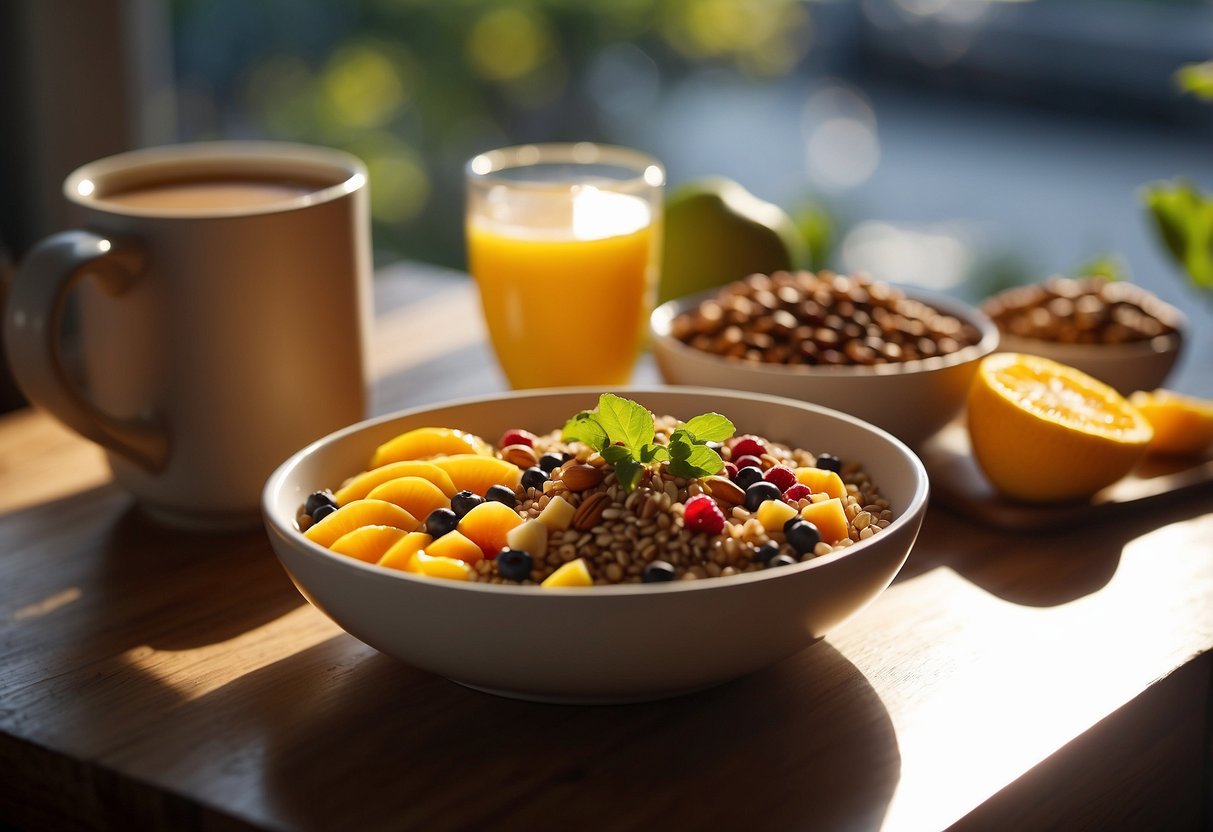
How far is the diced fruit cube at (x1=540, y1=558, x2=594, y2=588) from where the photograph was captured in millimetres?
701

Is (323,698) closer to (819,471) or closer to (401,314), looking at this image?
(819,471)

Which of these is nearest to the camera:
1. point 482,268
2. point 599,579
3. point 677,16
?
point 599,579

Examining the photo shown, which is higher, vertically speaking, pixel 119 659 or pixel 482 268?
pixel 482 268

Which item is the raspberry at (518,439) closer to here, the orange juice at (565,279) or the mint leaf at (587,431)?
the mint leaf at (587,431)

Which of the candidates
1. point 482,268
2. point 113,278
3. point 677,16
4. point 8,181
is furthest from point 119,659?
point 677,16

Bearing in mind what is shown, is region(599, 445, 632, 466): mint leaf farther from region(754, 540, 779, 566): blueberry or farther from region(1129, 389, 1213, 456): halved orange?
region(1129, 389, 1213, 456): halved orange

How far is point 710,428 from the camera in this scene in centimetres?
82

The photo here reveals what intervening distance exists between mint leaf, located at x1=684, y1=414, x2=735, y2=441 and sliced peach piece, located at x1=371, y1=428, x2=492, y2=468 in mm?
178

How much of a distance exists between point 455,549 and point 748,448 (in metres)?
0.23

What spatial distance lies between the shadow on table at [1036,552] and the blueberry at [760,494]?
0.19 metres

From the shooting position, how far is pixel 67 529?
102 centimetres

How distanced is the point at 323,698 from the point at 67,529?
0.37m

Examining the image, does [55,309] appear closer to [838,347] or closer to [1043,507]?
[838,347]

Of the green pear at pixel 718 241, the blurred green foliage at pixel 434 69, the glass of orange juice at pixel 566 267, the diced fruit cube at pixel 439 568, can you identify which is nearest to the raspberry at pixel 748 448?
the diced fruit cube at pixel 439 568
